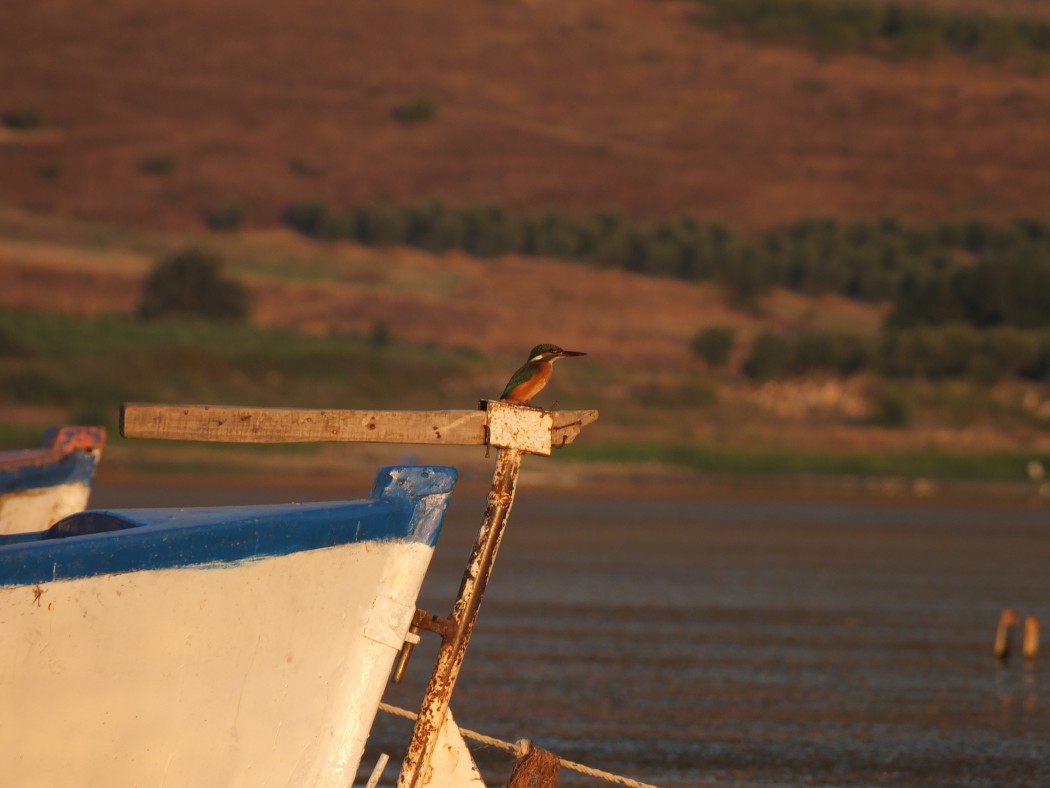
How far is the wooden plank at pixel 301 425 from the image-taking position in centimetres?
682

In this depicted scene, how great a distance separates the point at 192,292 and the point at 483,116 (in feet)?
131

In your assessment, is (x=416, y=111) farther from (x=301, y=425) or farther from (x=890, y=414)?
(x=301, y=425)

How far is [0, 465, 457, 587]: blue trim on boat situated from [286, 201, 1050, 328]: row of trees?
75752mm

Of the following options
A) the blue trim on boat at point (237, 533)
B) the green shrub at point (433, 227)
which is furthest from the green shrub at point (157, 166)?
the blue trim on boat at point (237, 533)

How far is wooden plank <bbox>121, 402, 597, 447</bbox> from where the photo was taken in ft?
22.4

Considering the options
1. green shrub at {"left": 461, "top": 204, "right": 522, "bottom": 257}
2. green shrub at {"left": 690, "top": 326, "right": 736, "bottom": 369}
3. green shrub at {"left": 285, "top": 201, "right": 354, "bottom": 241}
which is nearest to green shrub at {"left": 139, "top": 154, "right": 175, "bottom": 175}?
green shrub at {"left": 285, "top": 201, "right": 354, "bottom": 241}

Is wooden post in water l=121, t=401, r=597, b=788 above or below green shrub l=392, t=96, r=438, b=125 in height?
below

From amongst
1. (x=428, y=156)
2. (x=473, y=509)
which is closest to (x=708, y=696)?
(x=473, y=509)

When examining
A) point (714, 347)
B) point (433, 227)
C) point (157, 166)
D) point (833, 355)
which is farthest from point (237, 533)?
point (157, 166)

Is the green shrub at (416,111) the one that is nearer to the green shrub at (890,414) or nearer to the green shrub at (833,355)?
the green shrub at (833,355)

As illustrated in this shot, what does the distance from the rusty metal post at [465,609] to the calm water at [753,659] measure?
446cm

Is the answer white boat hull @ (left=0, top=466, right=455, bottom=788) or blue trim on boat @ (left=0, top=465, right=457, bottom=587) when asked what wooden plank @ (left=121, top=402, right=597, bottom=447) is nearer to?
blue trim on boat @ (left=0, top=465, right=457, bottom=587)

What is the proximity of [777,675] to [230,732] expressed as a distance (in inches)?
390

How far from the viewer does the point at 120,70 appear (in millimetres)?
111500
